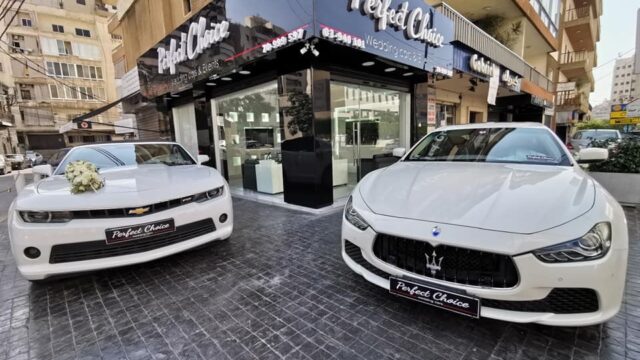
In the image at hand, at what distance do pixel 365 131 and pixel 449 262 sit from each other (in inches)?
239

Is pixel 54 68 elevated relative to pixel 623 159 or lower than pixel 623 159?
elevated

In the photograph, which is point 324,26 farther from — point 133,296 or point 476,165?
point 133,296

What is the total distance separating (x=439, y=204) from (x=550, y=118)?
21.3 m

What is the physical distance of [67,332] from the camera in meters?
2.04

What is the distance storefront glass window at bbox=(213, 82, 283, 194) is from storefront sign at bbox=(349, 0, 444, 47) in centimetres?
237

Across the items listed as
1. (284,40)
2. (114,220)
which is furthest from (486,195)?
(284,40)

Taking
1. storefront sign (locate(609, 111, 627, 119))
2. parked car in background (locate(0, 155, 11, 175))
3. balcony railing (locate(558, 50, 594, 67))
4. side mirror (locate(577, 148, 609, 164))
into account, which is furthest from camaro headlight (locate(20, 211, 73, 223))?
balcony railing (locate(558, 50, 594, 67))

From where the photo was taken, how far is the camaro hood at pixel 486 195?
1.66 meters

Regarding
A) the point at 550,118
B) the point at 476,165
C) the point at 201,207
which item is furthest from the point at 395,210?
the point at 550,118

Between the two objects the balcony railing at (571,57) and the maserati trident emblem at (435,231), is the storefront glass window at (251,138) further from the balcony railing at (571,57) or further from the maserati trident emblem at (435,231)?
the balcony railing at (571,57)

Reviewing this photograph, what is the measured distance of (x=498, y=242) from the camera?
1562 mm

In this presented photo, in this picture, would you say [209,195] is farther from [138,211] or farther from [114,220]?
[114,220]

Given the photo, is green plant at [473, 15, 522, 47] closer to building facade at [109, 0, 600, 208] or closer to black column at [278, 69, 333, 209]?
building facade at [109, 0, 600, 208]

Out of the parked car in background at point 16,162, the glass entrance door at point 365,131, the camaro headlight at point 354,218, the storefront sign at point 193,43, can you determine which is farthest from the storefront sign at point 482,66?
the parked car in background at point 16,162
